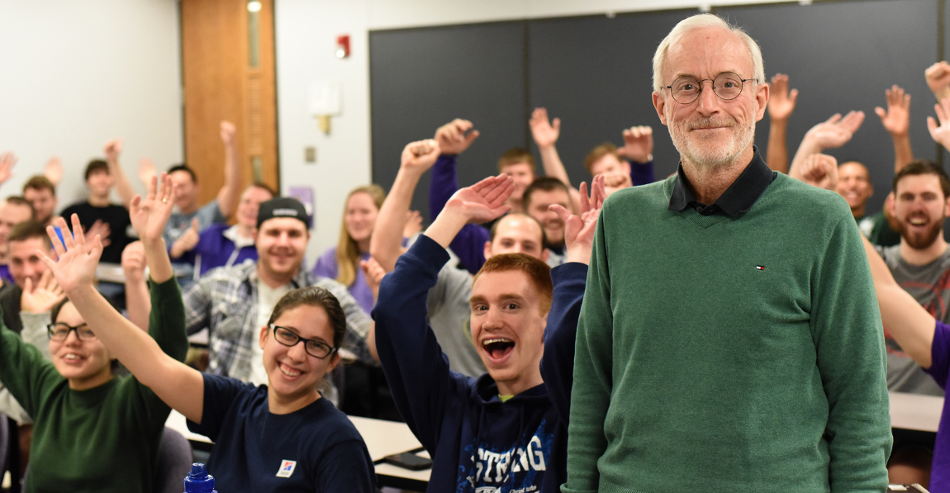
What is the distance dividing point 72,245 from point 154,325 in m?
0.31

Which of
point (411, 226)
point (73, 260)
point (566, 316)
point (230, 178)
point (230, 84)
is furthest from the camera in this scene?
point (230, 84)

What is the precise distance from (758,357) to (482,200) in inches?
37.0

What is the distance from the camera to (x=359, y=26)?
651 centimetres

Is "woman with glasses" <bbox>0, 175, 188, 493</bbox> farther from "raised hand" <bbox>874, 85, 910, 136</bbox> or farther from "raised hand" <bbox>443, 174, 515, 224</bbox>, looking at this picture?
"raised hand" <bbox>874, 85, 910, 136</bbox>

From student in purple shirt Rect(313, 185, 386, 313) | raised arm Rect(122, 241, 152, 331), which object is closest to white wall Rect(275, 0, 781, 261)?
student in purple shirt Rect(313, 185, 386, 313)

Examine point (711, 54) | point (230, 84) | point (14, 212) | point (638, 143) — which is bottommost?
point (14, 212)

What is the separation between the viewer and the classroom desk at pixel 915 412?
261cm

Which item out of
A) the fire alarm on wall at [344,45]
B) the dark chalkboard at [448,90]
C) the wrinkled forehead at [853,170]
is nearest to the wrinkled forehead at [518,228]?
the wrinkled forehead at [853,170]

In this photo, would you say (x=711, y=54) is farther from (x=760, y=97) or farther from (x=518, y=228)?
(x=518, y=228)

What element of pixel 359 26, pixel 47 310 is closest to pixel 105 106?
pixel 359 26

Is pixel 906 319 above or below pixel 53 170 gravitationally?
below

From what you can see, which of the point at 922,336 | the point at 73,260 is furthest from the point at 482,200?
the point at 922,336

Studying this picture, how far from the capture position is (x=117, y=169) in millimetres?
5883

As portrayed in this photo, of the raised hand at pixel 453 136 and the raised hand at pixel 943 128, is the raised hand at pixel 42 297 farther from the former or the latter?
the raised hand at pixel 943 128
